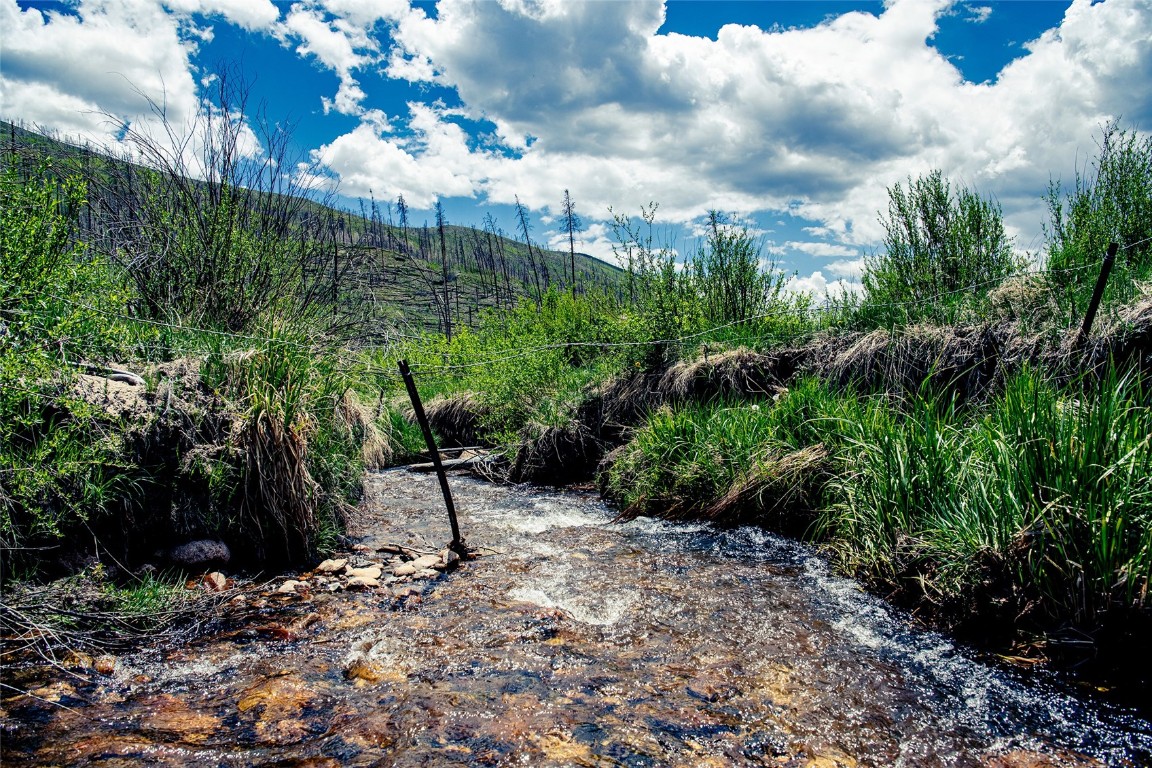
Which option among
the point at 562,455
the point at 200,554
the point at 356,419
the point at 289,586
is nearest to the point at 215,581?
the point at 200,554

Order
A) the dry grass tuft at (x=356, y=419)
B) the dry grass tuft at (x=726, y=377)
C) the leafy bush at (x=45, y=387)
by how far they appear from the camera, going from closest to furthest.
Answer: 1. the leafy bush at (x=45, y=387)
2. the dry grass tuft at (x=356, y=419)
3. the dry grass tuft at (x=726, y=377)

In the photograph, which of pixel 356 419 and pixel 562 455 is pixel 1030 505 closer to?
pixel 356 419

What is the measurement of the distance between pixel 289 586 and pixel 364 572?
0.63 metres

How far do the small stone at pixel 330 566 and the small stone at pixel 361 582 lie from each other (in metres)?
0.24

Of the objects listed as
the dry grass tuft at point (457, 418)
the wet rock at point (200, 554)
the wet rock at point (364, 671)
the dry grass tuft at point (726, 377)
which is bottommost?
the wet rock at point (364, 671)

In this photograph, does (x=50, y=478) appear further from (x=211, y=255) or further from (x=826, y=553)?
(x=826, y=553)

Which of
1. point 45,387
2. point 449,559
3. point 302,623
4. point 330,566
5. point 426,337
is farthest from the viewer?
point 426,337

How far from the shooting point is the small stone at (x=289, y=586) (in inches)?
175

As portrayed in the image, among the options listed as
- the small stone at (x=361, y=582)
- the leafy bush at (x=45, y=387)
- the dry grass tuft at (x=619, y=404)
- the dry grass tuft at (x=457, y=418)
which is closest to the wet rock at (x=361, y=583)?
the small stone at (x=361, y=582)

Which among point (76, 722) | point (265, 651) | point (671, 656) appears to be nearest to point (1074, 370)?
point (671, 656)

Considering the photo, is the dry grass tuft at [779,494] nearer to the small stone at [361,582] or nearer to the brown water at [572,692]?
the brown water at [572,692]

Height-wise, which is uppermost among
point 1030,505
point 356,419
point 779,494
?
point 356,419

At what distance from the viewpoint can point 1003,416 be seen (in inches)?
154

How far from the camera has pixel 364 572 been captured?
4988 millimetres
